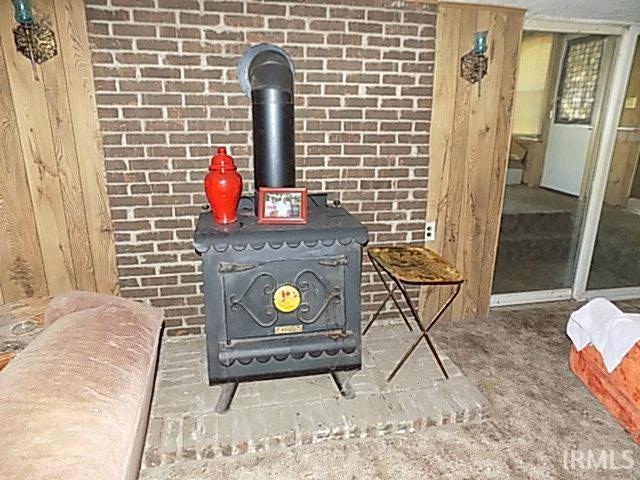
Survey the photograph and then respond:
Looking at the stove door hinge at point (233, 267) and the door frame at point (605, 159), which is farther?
the door frame at point (605, 159)

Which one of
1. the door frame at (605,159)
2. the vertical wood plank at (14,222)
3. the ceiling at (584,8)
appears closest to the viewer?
the vertical wood plank at (14,222)

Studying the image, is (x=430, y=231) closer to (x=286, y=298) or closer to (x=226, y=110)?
(x=286, y=298)

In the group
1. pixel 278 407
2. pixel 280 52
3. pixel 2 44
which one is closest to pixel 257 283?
pixel 278 407

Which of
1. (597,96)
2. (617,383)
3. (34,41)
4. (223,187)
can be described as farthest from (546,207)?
(34,41)

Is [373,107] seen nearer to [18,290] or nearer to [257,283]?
[257,283]

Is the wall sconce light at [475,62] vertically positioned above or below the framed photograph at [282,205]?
above

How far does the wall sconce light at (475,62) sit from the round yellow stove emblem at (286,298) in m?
1.59

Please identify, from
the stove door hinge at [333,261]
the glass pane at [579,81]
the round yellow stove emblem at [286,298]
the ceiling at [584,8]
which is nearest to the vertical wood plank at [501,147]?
the ceiling at [584,8]

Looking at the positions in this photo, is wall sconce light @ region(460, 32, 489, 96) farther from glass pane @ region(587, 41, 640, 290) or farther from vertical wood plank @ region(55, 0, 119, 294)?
vertical wood plank @ region(55, 0, 119, 294)

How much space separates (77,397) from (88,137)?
5.07 ft

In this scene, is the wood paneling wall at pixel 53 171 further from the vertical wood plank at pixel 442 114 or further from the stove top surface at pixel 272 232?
the vertical wood plank at pixel 442 114

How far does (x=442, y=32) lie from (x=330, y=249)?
4.71ft

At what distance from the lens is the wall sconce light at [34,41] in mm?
1975

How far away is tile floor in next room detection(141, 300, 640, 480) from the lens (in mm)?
1723
